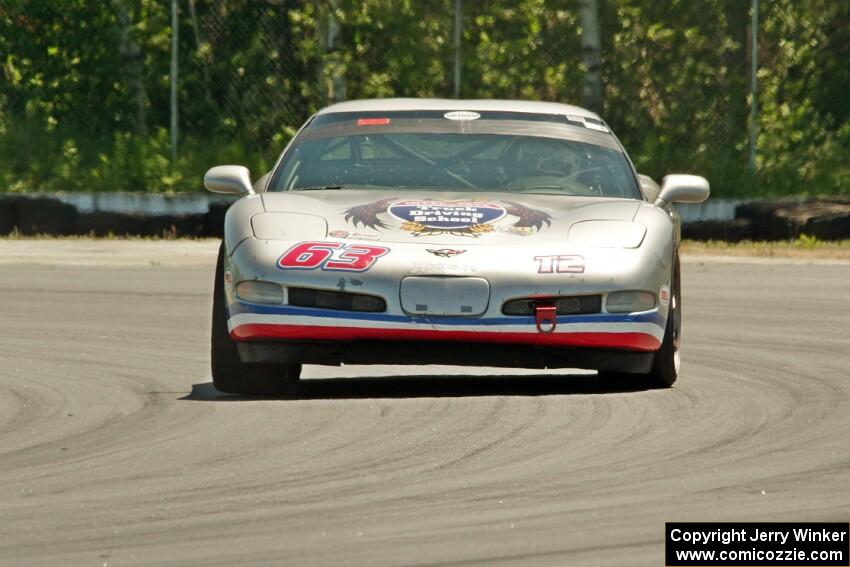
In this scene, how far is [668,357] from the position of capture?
8.65 meters

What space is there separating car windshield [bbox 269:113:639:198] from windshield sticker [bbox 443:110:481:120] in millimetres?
90

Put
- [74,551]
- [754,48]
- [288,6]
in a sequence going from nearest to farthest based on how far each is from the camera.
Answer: [74,551]
[754,48]
[288,6]

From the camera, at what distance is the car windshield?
30.5 ft

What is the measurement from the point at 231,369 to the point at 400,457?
189 cm

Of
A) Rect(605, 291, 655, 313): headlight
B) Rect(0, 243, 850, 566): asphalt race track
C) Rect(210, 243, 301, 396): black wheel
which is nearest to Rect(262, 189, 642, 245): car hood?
Rect(605, 291, 655, 313): headlight

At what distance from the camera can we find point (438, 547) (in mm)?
5285

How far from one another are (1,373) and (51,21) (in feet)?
44.3

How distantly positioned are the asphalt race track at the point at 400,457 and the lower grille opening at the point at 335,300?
0.41m

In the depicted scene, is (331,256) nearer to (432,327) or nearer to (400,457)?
(432,327)

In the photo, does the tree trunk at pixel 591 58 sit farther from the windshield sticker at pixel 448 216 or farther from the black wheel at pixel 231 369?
the black wheel at pixel 231 369

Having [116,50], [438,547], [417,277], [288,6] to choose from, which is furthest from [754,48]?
[438,547]

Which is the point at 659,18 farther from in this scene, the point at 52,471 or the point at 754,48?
the point at 52,471

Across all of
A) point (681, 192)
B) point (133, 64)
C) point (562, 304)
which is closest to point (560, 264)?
point (562, 304)

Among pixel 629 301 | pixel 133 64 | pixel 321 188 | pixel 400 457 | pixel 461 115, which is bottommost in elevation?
pixel 133 64
